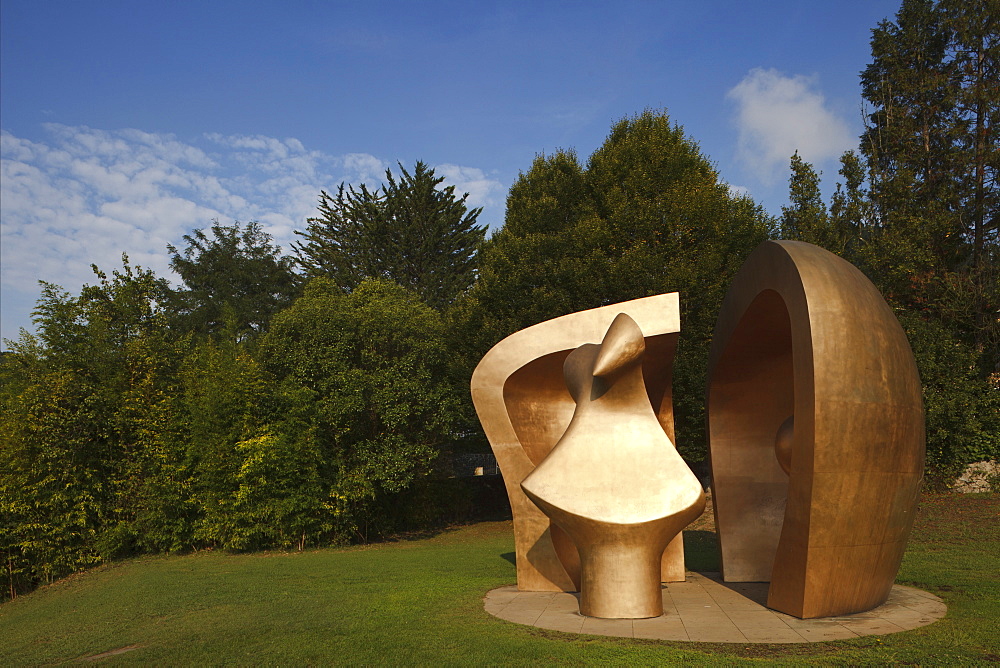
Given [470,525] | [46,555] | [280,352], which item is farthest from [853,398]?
[46,555]

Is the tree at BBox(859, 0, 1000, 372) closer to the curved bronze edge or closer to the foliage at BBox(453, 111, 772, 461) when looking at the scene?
the foliage at BBox(453, 111, 772, 461)

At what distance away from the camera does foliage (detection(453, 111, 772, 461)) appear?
67.3 ft

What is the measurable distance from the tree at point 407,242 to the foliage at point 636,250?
33.9 ft

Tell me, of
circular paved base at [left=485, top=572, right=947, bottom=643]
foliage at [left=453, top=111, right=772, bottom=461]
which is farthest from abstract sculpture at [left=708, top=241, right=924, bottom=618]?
foliage at [left=453, top=111, right=772, bottom=461]

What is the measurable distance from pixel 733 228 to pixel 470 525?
520 inches

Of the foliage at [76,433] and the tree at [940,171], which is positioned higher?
the tree at [940,171]

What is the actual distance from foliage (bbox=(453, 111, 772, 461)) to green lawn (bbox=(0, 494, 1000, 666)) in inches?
239

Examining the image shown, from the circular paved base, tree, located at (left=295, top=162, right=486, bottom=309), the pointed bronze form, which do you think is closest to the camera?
the circular paved base

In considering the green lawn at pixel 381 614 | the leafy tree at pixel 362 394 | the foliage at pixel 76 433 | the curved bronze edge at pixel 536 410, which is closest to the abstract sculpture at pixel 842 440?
the green lawn at pixel 381 614

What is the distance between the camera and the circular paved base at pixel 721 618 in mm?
7906

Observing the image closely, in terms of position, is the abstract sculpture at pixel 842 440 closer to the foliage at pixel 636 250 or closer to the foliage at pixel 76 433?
the foliage at pixel 636 250

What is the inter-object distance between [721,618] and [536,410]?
4.34m

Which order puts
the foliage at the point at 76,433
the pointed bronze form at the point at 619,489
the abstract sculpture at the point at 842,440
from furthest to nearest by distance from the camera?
the foliage at the point at 76,433, the pointed bronze form at the point at 619,489, the abstract sculpture at the point at 842,440

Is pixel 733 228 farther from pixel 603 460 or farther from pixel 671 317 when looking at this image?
pixel 603 460
